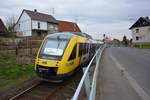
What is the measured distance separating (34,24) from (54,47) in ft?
120

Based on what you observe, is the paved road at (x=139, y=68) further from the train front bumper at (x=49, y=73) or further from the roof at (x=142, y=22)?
the roof at (x=142, y=22)

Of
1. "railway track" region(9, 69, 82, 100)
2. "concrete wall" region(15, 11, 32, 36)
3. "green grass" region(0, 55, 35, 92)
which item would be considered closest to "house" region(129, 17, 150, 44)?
"concrete wall" region(15, 11, 32, 36)

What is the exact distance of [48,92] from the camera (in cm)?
652

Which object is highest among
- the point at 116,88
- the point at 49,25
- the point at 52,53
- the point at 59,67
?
the point at 49,25

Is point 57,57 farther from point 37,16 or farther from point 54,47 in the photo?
point 37,16

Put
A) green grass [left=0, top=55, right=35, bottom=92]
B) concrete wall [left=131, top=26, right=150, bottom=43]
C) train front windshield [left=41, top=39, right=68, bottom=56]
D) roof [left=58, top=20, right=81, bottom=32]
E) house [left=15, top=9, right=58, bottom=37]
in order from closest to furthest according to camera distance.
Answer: train front windshield [left=41, top=39, right=68, bottom=56], green grass [left=0, top=55, right=35, bottom=92], house [left=15, top=9, right=58, bottom=37], concrete wall [left=131, top=26, right=150, bottom=43], roof [left=58, top=20, right=81, bottom=32]

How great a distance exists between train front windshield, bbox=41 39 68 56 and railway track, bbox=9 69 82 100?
1669 mm

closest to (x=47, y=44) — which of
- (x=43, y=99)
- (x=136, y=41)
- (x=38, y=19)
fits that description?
(x=43, y=99)

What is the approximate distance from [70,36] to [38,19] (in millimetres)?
37036

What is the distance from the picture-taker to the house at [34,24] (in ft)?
138

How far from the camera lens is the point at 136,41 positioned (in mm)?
55156

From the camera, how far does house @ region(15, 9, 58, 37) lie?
4197 centimetres

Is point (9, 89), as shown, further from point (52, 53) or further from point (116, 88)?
point (116, 88)

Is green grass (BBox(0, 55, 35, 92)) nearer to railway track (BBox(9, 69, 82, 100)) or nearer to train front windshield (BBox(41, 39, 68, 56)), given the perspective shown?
railway track (BBox(9, 69, 82, 100))
